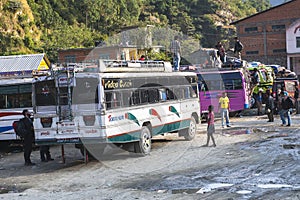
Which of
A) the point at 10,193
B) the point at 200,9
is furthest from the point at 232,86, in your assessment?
the point at 200,9

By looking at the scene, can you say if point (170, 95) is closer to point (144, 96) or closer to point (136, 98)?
point (144, 96)

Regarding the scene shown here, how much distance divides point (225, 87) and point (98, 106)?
15550 millimetres

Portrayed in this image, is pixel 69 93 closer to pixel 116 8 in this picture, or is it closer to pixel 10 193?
pixel 10 193

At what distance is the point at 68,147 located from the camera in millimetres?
19016

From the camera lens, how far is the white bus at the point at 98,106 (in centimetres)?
1355

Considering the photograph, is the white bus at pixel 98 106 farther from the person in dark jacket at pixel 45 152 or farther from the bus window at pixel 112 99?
the person in dark jacket at pixel 45 152

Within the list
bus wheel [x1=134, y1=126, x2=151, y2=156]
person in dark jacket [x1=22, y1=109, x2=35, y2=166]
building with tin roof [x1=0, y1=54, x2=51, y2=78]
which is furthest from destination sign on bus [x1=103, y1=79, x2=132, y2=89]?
building with tin roof [x1=0, y1=54, x2=51, y2=78]

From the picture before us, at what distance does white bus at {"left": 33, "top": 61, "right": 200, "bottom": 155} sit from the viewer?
44.4 ft

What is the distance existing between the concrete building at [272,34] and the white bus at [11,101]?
49729 millimetres

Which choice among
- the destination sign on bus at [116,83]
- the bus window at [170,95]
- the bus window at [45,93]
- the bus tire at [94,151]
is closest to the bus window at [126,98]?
the destination sign on bus at [116,83]

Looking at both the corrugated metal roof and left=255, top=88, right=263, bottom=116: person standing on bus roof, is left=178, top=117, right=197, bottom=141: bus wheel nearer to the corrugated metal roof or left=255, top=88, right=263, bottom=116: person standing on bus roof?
left=255, top=88, right=263, bottom=116: person standing on bus roof

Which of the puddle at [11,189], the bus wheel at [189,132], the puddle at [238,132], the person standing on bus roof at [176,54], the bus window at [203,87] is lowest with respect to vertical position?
the puddle at [11,189]

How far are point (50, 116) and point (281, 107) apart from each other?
1092 centimetres

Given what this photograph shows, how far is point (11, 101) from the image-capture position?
789 inches
